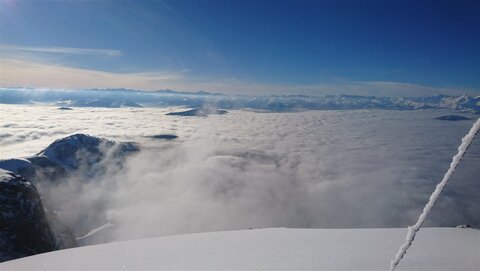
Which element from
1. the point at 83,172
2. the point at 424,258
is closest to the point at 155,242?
the point at 424,258

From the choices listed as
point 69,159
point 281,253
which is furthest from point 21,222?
point 69,159

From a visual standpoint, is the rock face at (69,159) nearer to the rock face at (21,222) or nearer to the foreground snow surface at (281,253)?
the rock face at (21,222)

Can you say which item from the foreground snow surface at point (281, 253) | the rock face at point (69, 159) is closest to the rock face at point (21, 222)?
the foreground snow surface at point (281, 253)

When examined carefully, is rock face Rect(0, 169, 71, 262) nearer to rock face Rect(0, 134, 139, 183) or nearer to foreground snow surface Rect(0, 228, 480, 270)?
foreground snow surface Rect(0, 228, 480, 270)

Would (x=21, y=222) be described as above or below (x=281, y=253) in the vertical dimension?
below

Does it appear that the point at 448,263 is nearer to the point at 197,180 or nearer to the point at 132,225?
the point at 132,225

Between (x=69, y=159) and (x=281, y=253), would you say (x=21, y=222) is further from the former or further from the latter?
(x=69, y=159)

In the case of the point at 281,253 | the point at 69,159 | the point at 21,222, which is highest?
the point at 281,253

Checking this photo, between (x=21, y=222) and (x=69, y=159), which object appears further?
(x=69, y=159)

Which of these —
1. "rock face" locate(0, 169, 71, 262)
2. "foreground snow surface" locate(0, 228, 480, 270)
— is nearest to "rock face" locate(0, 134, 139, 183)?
"rock face" locate(0, 169, 71, 262)
